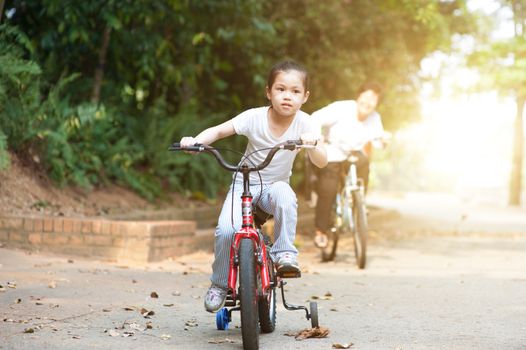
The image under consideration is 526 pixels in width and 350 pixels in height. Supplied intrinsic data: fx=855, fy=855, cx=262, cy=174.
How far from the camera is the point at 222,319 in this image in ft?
16.4

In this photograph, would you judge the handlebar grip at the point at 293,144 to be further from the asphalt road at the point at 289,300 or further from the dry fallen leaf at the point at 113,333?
the dry fallen leaf at the point at 113,333

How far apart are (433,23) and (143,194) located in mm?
6275

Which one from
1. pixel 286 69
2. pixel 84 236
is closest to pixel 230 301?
pixel 286 69

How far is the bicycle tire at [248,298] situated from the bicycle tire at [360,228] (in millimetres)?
4425

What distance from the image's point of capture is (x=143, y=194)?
11438 millimetres

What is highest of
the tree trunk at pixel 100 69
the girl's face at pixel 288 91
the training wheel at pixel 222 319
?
the tree trunk at pixel 100 69

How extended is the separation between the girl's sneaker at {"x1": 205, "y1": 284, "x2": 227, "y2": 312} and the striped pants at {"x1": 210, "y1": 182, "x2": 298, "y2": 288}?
0.03m

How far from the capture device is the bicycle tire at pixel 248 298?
4293 millimetres

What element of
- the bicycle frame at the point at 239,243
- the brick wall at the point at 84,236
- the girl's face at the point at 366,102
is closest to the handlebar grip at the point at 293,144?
the bicycle frame at the point at 239,243

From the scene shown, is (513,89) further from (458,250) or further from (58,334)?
(58,334)

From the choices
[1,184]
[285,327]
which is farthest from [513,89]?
[285,327]

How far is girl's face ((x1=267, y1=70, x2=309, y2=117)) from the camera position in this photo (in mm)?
4898

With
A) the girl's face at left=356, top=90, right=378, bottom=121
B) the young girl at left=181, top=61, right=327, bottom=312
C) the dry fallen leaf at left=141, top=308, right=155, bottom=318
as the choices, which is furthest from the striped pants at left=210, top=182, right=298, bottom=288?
the girl's face at left=356, top=90, right=378, bottom=121

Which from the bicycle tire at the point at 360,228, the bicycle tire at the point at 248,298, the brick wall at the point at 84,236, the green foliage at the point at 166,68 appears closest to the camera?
the bicycle tire at the point at 248,298
